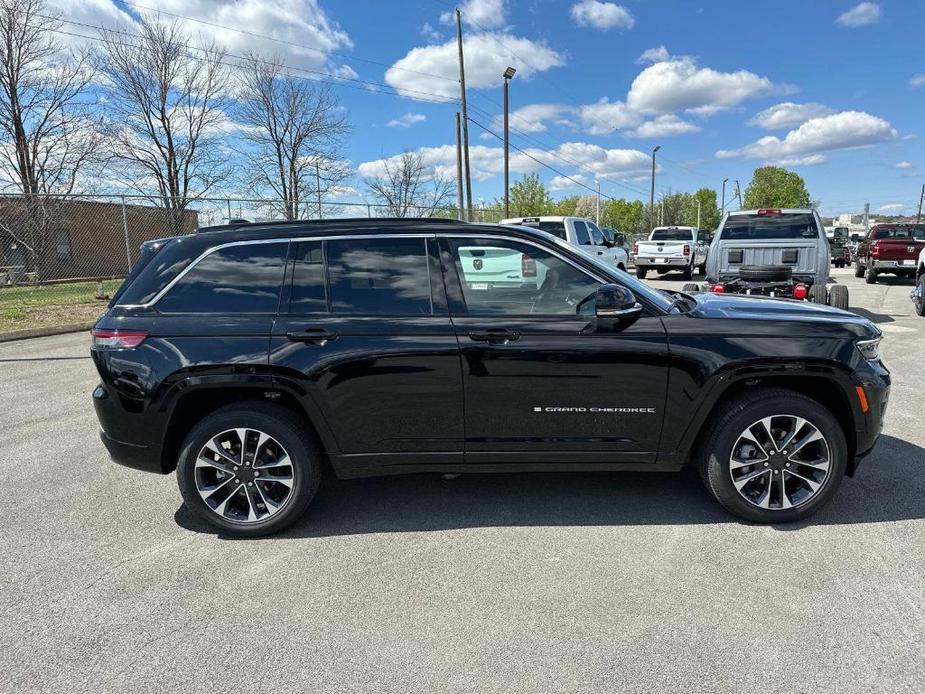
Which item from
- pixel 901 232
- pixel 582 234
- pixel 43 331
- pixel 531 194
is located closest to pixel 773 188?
pixel 531 194

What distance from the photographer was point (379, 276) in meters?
3.39

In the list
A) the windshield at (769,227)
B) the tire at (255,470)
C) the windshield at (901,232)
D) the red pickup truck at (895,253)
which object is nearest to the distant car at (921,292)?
the windshield at (769,227)

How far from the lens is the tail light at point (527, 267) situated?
11.5ft

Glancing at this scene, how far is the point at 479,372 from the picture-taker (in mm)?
3262

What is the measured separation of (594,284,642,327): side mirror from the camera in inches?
123

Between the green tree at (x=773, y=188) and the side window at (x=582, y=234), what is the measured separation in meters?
67.7

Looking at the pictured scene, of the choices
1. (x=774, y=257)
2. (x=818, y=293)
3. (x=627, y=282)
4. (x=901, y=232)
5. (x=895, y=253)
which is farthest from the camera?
(x=901, y=232)

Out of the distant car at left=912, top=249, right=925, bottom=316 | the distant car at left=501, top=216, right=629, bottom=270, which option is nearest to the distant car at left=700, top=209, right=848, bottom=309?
the distant car at left=912, top=249, right=925, bottom=316

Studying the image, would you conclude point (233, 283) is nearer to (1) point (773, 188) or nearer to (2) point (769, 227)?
(2) point (769, 227)

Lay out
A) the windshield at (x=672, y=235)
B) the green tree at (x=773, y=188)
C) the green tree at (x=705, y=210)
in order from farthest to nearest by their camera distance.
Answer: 1. the green tree at (x=705, y=210)
2. the green tree at (x=773, y=188)
3. the windshield at (x=672, y=235)

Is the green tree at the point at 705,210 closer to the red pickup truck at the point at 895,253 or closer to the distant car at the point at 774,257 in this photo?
the red pickup truck at the point at 895,253

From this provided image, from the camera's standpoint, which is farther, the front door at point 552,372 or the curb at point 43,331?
the curb at point 43,331

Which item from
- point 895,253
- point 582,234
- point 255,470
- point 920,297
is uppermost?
point 582,234

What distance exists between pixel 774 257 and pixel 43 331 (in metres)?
13.4
